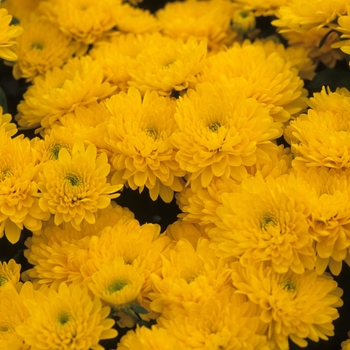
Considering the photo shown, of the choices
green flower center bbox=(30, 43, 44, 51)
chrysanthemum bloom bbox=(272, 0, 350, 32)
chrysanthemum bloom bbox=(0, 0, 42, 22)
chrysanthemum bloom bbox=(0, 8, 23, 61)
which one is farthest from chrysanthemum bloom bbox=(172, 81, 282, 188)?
chrysanthemum bloom bbox=(0, 0, 42, 22)

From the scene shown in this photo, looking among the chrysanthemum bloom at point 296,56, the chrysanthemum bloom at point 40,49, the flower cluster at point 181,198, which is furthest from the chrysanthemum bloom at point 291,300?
the chrysanthemum bloom at point 40,49

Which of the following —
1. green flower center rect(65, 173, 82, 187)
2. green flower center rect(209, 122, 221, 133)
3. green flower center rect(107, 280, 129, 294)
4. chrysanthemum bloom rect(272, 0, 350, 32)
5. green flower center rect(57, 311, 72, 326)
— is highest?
chrysanthemum bloom rect(272, 0, 350, 32)

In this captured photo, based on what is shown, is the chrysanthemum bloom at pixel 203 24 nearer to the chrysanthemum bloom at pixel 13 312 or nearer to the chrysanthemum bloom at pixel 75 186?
the chrysanthemum bloom at pixel 75 186

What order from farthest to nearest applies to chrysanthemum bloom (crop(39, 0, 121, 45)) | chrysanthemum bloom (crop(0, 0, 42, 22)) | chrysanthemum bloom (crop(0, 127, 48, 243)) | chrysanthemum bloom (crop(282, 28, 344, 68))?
1. chrysanthemum bloom (crop(0, 0, 42, 22))
2. chrysanthemum bloom (crop(39, 0, 121, 45))
3. chrysanthemum bloom (crop(282, 28, 344, 68))
4. chrysanthemum bloom (crop(0, 127, 48, 243))

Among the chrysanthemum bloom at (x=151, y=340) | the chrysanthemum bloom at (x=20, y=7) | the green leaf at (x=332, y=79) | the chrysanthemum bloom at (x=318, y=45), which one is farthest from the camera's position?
the chrysanthemum bloom at (x=20, y=7)

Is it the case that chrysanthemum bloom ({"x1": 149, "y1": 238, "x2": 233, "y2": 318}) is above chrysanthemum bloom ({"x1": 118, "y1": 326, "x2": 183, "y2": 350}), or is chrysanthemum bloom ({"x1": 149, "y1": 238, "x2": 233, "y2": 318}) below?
above

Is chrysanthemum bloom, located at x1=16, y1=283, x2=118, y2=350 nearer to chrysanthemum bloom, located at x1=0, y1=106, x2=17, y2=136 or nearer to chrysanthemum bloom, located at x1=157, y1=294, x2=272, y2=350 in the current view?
chrysanthemum bloom, located at x1=157, y1=294, x2=272, y2=350

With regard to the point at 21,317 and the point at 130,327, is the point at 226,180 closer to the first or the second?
the point at 130,327
